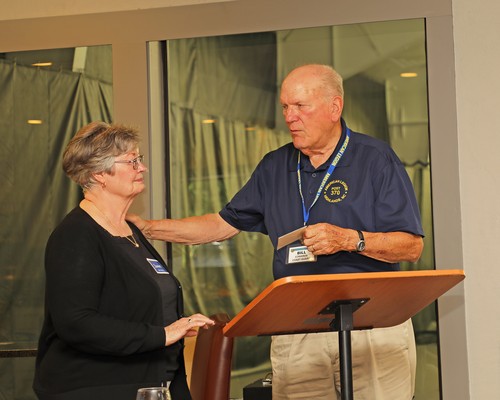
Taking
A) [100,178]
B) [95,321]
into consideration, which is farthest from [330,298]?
[100,178]

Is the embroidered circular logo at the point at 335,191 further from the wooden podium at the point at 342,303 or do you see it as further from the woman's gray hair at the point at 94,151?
the woman's gray hair at the point at 94,151

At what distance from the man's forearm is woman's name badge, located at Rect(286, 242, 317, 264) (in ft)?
2.54

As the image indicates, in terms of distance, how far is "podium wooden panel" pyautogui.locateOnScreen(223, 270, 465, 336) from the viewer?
89.7 inches

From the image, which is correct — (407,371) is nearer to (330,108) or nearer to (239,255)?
(330,108)

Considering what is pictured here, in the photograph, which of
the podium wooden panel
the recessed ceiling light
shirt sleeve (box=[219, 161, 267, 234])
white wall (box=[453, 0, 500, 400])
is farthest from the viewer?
the recessed ceiling light

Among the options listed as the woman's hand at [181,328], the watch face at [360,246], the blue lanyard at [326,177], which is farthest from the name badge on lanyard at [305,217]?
the woman's hand at [181,328]

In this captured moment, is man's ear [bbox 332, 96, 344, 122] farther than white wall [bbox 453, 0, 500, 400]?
No

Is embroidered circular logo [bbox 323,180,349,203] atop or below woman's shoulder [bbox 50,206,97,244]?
atop

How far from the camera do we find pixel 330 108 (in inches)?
137

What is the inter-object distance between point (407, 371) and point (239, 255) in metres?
1.47

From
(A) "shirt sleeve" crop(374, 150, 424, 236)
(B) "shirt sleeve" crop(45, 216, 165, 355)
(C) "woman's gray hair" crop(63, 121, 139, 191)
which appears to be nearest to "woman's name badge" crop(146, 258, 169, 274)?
(B) "shirt sleeve" crop(45, 216, 165, 355)

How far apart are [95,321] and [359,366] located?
3.64 ft

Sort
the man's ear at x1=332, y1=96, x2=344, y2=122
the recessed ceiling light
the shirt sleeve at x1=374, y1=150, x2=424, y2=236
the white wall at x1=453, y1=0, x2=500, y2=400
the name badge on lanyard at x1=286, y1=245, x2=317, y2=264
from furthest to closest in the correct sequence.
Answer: the recessed ceiling light, the white wall at x1=453, y1=0, x2=500, y2=400, the man's ear at x1=332, y1=96, x2=344, y2=122, the shirt sleeve at x1=374, y1=150, x2=424, y2=236, the name badge on lanyard at x1=286, y1=245, x2=317, y2=264

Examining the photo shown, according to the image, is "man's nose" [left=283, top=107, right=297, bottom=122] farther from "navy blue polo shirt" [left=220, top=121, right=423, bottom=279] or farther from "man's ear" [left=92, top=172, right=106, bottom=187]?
"man's ear" [left=92, top=172, right=106, bottom=187]
